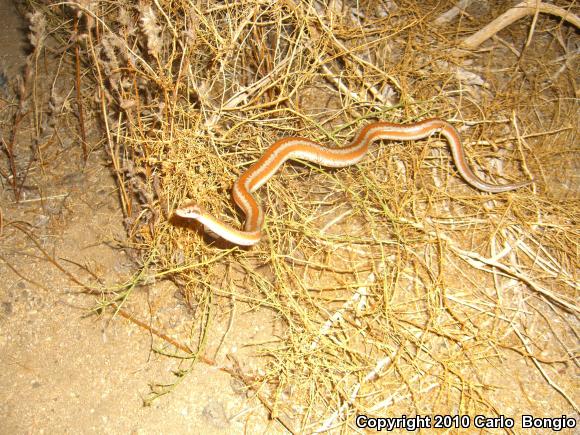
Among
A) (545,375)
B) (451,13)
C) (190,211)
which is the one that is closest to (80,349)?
(190,211)

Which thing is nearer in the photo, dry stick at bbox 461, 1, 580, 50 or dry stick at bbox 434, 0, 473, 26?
dry stick at bbox 461, 1, 580, 50

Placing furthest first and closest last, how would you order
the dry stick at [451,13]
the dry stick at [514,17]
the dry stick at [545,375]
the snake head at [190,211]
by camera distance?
the dry stick at [451,13], the dry stick at [514,17], the dry stick at [545,375], the snake head at [190,211]

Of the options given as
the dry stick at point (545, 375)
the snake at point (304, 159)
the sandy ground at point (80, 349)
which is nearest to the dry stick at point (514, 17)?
the snake at point (304, 159)

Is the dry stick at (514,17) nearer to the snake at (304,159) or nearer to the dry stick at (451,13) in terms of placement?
the dry stick at (451,13)

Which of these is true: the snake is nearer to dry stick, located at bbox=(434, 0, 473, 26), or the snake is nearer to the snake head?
the snake head

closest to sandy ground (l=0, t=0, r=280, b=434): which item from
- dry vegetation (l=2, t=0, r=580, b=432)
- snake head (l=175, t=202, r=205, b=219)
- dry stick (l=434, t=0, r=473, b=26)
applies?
dry vegetation (l=2, t=0, r=580, b=432)

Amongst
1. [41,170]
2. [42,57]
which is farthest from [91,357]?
[42,57]
